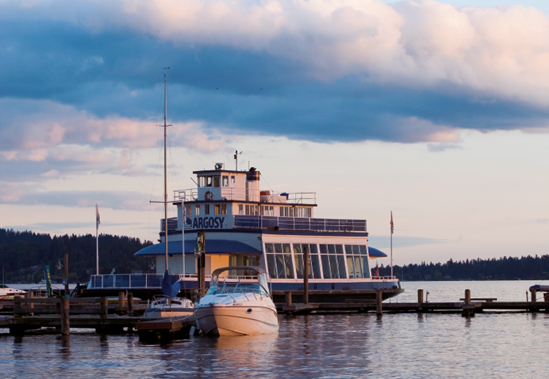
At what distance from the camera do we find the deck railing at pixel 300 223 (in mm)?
61906

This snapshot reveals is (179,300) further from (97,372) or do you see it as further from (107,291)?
(97,372)

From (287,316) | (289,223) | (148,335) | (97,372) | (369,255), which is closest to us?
(97,372)

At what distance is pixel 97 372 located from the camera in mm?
28578

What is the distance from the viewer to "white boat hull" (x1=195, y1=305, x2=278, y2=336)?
38250 mm

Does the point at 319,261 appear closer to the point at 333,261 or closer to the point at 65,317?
the point at 333,261

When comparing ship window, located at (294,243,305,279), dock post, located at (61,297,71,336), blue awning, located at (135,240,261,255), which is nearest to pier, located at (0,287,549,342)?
dock post, located at (61,297,71,336)

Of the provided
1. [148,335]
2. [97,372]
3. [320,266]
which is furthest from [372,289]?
[97,372]

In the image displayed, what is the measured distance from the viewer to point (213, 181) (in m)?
64.4

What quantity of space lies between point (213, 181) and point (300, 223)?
7285 millimetres

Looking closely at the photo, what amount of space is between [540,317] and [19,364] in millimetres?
37016

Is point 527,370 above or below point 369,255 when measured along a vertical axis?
below

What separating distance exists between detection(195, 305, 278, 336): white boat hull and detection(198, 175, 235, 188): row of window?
25.7 m

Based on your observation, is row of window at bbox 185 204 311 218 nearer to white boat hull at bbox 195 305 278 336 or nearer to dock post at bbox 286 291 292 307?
dock post at bbox 286 291 292 307

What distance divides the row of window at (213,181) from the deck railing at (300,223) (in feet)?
12.2
